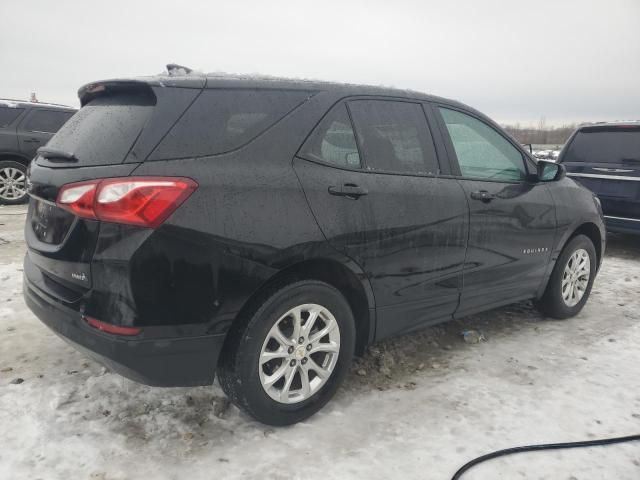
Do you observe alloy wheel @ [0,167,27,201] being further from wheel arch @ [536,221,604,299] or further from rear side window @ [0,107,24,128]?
wheel arch @ [536,221,604,299]

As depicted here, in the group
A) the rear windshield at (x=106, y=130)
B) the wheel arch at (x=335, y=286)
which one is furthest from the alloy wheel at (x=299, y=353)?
the rear windshield at (x=106, y=130)

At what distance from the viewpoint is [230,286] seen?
89.7 inches

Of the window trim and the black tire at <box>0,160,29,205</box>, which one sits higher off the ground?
the window trim

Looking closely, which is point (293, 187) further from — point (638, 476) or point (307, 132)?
point (638, 476)

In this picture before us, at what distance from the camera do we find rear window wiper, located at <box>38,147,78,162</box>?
7.81 ft

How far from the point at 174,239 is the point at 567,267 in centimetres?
349

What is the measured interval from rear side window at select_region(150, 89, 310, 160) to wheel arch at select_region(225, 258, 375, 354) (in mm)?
660

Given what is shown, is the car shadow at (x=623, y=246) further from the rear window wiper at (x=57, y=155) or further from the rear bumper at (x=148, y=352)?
the rear window wiper at (x=57, y=155)

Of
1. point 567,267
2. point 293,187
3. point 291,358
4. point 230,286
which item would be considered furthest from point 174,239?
point 567,267

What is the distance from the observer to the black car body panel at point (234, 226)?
2.16m

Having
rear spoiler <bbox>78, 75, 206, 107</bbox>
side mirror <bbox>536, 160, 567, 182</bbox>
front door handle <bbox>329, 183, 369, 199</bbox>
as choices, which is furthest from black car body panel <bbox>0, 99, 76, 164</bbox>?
side mirror <bbox>536, 160, 567, 182</bbox>

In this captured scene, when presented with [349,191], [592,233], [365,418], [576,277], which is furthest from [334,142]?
[592,233]

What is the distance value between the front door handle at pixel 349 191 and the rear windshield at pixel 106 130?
3.10 ft

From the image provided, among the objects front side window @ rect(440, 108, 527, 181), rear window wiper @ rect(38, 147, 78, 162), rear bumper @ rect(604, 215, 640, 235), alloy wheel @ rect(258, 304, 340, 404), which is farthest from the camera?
rear bumper @ rect(604, 215, 640, 235)
